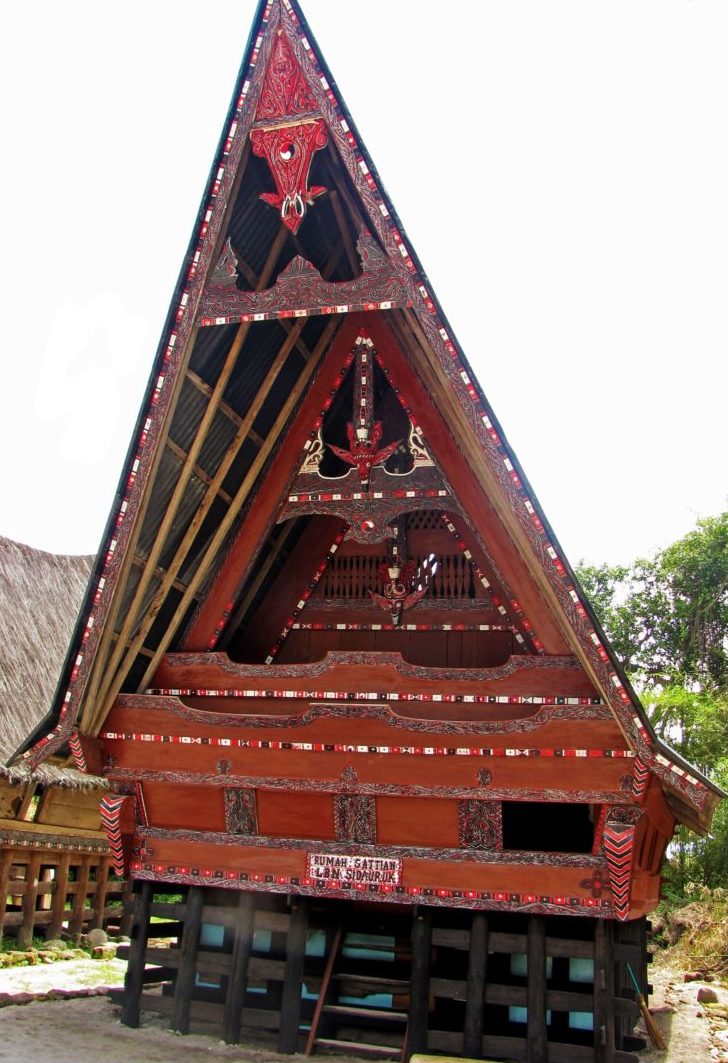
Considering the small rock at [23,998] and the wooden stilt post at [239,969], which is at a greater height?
the wooden stilt post at [239,969]

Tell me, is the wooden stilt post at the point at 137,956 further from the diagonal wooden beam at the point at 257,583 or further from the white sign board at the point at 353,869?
the diagonal wooden beam at the point at 257,583

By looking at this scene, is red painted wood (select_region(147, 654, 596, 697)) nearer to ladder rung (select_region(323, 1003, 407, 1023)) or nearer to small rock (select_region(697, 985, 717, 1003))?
ladder rung (select_region(323, 1003, 407, 1023))

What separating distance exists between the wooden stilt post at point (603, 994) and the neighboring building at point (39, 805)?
A: 25.7ft

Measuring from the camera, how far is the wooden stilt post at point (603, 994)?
742 cm

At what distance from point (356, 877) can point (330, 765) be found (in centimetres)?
97

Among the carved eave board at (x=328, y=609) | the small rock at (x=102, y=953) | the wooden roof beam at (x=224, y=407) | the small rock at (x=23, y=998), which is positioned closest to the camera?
the carved eave board at (x=328, y=609)

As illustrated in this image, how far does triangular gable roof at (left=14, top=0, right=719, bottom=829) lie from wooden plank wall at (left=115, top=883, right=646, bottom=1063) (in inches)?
70.2

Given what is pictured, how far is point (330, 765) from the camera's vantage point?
812cm

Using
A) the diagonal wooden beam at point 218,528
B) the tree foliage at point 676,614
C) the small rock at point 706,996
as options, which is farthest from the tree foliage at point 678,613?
the diagonal wooden beam at point 218,528

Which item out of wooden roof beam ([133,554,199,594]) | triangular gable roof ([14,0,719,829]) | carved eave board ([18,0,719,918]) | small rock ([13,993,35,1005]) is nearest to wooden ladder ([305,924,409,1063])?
carved eave board ([18,0,719,918])

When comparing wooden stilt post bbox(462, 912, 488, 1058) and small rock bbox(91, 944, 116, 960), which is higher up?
wooden stilt post bbox(462, 912, 488, 1058)

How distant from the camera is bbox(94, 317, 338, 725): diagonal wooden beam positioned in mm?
8609

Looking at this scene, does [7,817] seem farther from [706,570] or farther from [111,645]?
[706,570]

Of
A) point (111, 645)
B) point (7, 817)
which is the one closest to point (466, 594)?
point (111, 645)
